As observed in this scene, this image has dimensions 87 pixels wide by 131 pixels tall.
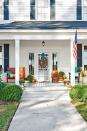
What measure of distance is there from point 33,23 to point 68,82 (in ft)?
14.5

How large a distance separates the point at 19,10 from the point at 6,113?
13.3 meters

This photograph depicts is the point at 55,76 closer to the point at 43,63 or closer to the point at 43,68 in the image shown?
the point at 43,68

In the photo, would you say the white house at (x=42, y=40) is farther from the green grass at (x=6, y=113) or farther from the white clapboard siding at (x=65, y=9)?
the green grass at (x=6, y=113)

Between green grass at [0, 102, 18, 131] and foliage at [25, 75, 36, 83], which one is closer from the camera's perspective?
green grass at [0, 102, 18, 131]

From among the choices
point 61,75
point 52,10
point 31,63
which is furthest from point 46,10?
point 61,75

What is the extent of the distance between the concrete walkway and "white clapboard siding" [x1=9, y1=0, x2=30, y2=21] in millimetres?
7153

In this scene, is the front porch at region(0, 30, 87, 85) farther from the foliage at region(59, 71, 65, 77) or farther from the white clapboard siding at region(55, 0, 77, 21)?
the white clapboard siding at region(55, 0, 77, 21)

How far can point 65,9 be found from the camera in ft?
84.1

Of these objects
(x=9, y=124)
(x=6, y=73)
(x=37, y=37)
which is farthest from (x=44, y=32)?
(x=9, y=124)

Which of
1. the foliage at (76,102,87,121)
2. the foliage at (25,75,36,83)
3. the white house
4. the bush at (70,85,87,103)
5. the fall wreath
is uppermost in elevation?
the white house

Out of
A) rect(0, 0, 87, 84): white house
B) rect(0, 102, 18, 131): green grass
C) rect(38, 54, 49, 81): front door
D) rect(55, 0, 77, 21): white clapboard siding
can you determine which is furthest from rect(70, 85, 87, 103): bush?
rect(55, 0, 77, 21): white clapboard siding

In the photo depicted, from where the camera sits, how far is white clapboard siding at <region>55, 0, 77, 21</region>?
25.5 m

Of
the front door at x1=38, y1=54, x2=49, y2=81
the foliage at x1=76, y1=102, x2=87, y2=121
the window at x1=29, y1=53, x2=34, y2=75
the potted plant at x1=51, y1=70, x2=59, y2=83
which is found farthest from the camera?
the front door at x1=38, y1=54, x2=49, y2=81

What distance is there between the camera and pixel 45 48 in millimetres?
24828
